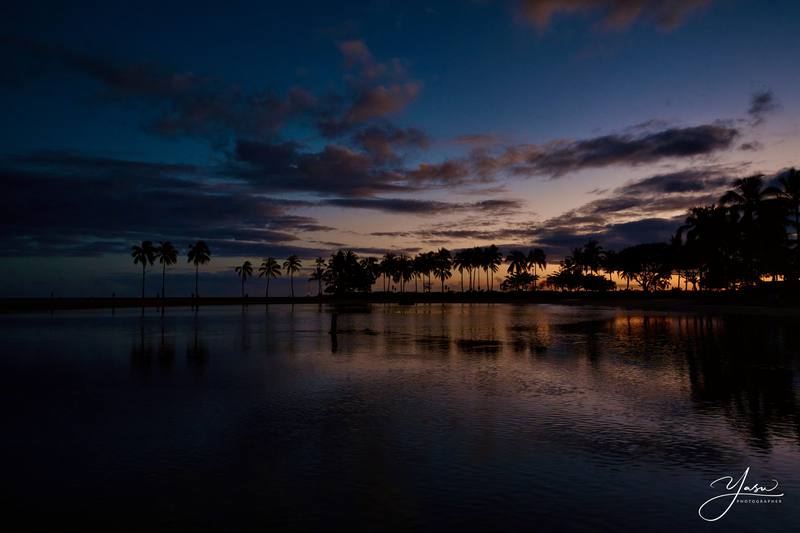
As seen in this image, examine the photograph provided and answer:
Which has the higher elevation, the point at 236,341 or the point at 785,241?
the point at 785,241

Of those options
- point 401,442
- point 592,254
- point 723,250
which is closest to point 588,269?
point 592,254

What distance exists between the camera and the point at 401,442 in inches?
500

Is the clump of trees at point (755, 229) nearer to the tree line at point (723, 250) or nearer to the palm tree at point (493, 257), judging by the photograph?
the tree line at point (723, 250)

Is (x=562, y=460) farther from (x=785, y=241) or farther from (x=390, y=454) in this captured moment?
(x=785, y=241)

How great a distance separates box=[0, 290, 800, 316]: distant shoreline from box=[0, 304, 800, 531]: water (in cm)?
5139

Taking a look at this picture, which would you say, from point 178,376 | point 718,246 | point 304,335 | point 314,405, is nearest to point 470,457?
point 314,405

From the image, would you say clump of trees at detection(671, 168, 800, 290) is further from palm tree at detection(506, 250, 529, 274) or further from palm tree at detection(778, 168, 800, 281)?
palm tree at detection(506, 250, 529, 274)

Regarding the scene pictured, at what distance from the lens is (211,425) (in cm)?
1460

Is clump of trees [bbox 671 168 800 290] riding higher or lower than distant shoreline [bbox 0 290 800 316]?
higher

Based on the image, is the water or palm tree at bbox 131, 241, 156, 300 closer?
the water

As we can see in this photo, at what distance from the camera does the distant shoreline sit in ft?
237

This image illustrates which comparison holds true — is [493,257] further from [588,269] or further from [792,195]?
[792,195]

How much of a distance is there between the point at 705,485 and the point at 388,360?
1897 centimetres

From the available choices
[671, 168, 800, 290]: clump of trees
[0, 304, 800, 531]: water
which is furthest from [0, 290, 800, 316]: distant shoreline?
[0, 304, 800, 531]: water
